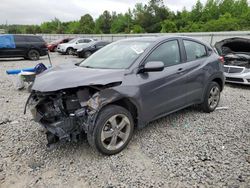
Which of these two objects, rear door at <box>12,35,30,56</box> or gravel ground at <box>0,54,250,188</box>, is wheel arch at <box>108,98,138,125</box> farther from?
Answer: rear door at <box>12,35,30,56</box>

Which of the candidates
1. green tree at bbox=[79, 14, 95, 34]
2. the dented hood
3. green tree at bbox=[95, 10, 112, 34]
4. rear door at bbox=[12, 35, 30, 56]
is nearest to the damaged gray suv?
the dented hood

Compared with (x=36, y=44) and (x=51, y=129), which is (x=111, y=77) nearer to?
(x=51, y=129)

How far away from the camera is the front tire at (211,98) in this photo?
469 centimetres

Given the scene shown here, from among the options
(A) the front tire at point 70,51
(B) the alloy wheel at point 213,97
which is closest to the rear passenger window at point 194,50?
(B) the alloy wheel at point 213,97

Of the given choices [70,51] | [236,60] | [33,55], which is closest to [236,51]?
[236,60]

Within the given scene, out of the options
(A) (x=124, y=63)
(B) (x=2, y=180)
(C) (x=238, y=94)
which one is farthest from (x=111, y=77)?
(C) (x=238, y=94)

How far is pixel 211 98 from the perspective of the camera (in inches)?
190

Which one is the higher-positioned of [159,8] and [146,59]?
[159,8]

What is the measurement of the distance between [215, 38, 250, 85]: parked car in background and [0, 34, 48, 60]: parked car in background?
11.7 metres

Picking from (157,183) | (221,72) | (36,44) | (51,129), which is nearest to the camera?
(157,183)

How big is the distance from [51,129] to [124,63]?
4.76ft

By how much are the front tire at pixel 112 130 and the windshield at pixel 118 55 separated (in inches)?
29.6

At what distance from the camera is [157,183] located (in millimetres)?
2670

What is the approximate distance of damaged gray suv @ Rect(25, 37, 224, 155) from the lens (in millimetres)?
2963
